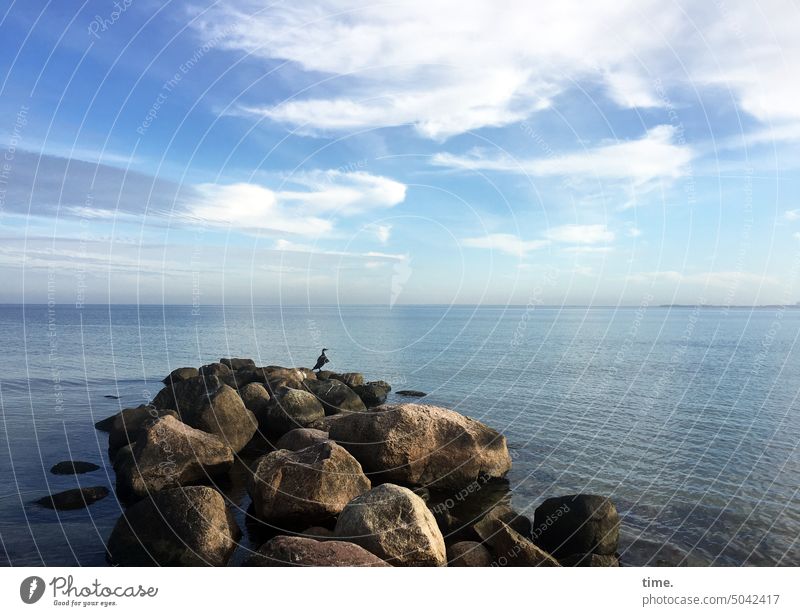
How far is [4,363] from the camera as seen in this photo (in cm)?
5794

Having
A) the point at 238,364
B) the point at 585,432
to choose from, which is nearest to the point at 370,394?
the point at 238,364

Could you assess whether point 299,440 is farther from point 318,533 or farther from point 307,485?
point 318,533

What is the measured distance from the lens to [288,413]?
24406 mm

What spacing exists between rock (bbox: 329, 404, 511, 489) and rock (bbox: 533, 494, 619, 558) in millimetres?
5257

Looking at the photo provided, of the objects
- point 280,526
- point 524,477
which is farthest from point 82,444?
point 524,477

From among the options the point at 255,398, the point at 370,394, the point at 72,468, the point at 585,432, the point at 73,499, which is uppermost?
the point at 255,398

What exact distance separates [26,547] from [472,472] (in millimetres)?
13444

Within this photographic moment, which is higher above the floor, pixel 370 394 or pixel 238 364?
pixel 238 364

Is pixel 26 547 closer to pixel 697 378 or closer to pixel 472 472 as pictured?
pixel 472 472

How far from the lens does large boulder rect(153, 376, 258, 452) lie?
21.1 metres

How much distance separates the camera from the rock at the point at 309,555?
9.85 m

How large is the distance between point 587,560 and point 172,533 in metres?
9.53

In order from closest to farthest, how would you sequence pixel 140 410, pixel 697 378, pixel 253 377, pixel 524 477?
pixel 524 477, pixel 140 410, pixel 253 377, pixel 697 378

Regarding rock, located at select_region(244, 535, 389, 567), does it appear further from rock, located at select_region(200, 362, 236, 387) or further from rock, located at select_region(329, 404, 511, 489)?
rock, located at select_region(200, 362, 236, 387)
